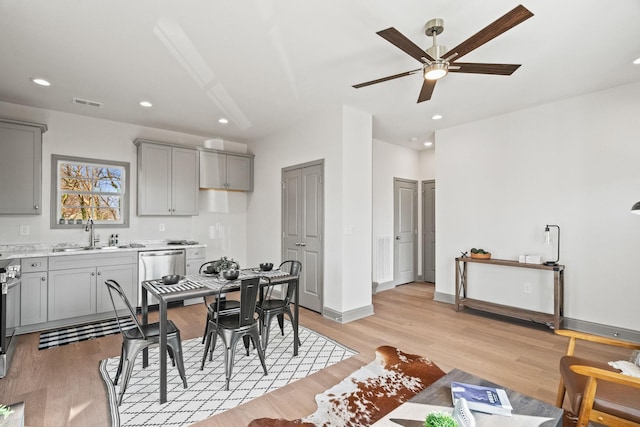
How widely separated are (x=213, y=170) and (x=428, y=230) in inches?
178

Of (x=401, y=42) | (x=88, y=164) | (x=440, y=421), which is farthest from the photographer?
(x=88, y=164)

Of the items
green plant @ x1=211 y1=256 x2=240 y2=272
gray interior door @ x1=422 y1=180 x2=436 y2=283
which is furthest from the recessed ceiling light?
gray interior door @ x1=422 y1=180 x2=436 y2=283

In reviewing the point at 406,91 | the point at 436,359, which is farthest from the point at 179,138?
the point at 436,359

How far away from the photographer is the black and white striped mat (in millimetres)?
3406

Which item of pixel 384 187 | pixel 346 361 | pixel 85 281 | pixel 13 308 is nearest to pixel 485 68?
pixel 346 361

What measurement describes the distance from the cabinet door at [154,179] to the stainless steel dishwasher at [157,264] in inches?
28.5

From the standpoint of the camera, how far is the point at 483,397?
5.24 feet

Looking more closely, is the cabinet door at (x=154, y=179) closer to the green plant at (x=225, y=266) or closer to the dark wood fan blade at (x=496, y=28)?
the green plant at (x=225, y=266)

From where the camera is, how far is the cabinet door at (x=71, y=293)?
148 inches

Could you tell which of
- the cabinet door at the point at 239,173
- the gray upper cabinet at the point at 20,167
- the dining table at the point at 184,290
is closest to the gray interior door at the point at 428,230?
the cabinet door at the point at 239,173

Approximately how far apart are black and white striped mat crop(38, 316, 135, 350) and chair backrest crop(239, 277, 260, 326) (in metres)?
2.24

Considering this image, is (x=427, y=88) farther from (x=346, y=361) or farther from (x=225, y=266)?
(x=346, y=361)

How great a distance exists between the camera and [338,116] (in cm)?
412

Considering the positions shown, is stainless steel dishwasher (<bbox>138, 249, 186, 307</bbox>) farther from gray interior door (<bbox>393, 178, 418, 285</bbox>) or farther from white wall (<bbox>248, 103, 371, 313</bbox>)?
gray interior door (<bbox>393, 178, 418, 285</bbox>)
